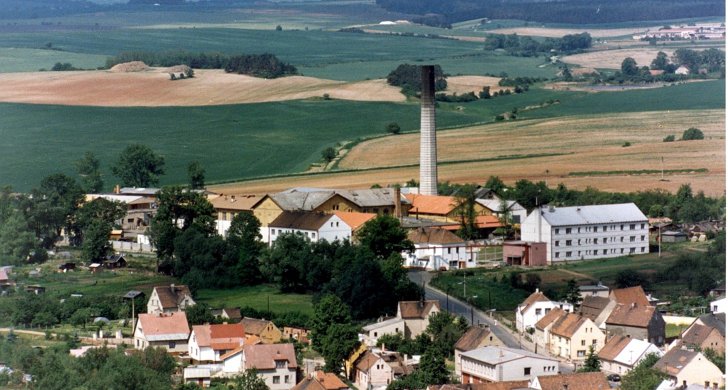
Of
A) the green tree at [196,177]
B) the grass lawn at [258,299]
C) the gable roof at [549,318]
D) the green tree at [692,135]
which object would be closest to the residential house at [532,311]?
the gable roof at [549,318]

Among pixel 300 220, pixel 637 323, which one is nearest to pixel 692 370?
pixel 637 323

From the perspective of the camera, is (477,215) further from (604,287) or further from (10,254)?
(10,254)

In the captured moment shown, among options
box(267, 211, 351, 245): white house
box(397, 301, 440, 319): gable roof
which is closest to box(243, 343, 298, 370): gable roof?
box(397, 301, 440, 319): gable roof

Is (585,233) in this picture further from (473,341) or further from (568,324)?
(473,341)

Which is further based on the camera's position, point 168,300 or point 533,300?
point 168,300

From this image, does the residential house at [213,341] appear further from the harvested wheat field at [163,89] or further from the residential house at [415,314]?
the harvested wheat field at [163,89]

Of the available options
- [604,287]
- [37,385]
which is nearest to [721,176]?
[604,287]
